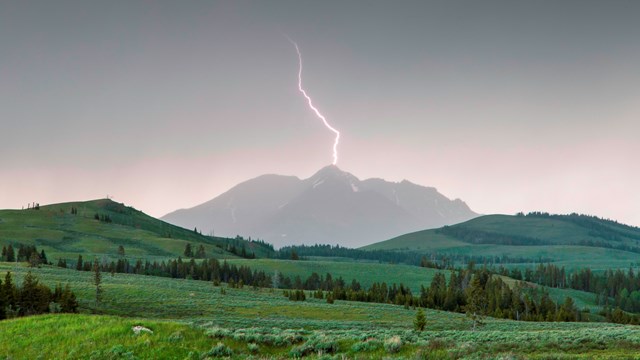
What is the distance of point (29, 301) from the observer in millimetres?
55844

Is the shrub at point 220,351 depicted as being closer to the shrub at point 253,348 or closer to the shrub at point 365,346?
the shrub at point 253,348

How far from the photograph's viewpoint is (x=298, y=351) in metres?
24.3

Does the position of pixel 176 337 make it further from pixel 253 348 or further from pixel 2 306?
pixel 2 306

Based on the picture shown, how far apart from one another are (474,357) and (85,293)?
80588 mm

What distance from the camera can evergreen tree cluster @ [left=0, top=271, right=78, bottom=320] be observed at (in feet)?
173

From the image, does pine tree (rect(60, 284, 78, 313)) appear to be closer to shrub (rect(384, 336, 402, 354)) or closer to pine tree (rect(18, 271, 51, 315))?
pine tree (rect(18, 271, 51, 315))

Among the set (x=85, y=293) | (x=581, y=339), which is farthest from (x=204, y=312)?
(x=581, y=339)

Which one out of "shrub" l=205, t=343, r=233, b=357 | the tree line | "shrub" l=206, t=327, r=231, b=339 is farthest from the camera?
the tree line

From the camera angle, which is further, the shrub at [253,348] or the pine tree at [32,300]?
the pine tree at [32,300]

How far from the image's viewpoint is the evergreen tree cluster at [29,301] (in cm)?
5284

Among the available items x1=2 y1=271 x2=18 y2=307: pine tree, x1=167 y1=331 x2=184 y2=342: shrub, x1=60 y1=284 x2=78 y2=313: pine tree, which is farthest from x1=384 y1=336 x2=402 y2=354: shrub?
x1=2 y1=271 x2=18 y2=307: pine tree

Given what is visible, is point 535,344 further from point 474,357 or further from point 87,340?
point 87,340

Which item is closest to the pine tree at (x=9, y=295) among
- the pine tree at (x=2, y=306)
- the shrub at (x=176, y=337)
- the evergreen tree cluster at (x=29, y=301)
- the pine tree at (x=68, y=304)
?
the evergreen tree cluster at (x=29, y=301)

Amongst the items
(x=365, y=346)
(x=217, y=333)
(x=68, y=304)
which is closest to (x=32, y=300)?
(x=68, y=304)
